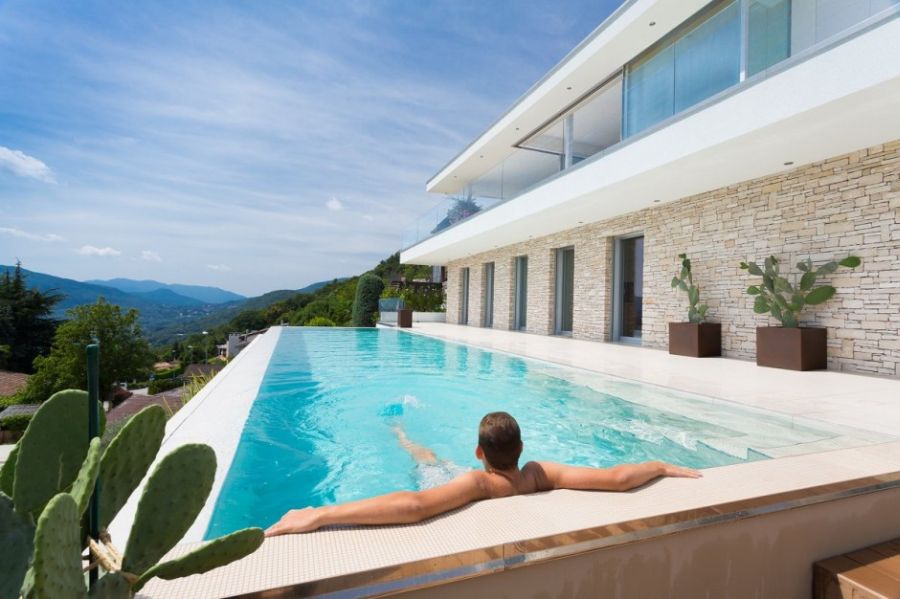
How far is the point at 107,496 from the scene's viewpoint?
1020 millimetres

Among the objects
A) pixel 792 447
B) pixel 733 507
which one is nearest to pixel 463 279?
pixel 792 447

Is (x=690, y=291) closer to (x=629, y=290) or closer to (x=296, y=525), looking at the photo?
(x=629, y=290)

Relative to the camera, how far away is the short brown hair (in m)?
2.12

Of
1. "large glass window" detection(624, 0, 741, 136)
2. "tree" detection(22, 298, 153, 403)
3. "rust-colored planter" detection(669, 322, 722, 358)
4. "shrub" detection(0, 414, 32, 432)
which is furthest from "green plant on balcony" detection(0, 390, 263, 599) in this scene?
"tree" detection(22, 298, 153, 403)

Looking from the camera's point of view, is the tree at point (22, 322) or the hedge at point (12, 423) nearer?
the hedge at point (12, 423)

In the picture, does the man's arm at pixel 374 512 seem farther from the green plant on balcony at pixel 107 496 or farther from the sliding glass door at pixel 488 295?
the sliding glass door at pixel 488 295

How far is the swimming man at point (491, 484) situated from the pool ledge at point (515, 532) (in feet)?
0.19

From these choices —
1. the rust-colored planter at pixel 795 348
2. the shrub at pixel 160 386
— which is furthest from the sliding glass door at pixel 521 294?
the shrub at pixel 160 386

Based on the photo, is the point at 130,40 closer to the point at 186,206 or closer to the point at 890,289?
the point at 890,289

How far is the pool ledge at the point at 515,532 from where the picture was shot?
1.27 metres

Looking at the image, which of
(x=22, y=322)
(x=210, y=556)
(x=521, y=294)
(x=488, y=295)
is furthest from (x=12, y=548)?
(x=22, y=322)

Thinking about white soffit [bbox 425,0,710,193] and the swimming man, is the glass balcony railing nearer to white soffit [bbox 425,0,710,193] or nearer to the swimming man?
white soffit [bbox 425,0,710,193]

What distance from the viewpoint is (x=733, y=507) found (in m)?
1.71

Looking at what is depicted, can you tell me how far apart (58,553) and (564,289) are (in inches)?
592
